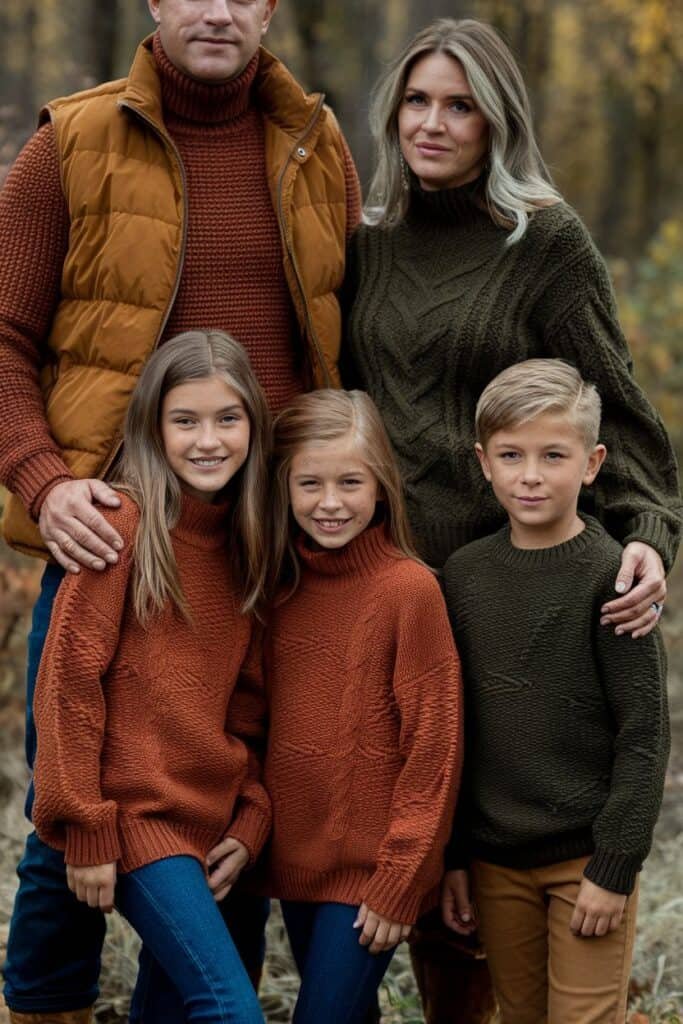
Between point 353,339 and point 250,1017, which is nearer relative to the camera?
point 250,1017

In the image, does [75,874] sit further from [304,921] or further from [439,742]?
[439,742]

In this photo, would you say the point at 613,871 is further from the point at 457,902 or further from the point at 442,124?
the point at 442,124

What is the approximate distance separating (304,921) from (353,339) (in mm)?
1364

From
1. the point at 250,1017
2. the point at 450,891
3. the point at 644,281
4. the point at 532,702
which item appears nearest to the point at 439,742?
the point at 532,702

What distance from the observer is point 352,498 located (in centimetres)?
298

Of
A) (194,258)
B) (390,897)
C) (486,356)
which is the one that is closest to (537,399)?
(486,356)

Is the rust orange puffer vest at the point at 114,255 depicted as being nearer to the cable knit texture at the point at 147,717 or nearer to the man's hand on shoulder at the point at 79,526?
the man's hand on shoulder at the point at 79,526

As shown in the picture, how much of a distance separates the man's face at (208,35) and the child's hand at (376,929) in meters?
1.89

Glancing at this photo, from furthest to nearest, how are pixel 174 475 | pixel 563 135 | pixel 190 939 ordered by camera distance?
pixel 563 135 → pixel 174 475 → pixel 190 939

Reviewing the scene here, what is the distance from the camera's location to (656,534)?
3018 mm

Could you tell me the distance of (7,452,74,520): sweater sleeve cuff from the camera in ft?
9.95

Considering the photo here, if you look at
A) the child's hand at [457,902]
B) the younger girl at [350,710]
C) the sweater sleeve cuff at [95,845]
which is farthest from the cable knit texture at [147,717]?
the child's hand at [457,902]

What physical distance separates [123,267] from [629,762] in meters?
1.54

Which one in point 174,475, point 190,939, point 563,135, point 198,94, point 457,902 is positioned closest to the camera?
point 190,939
